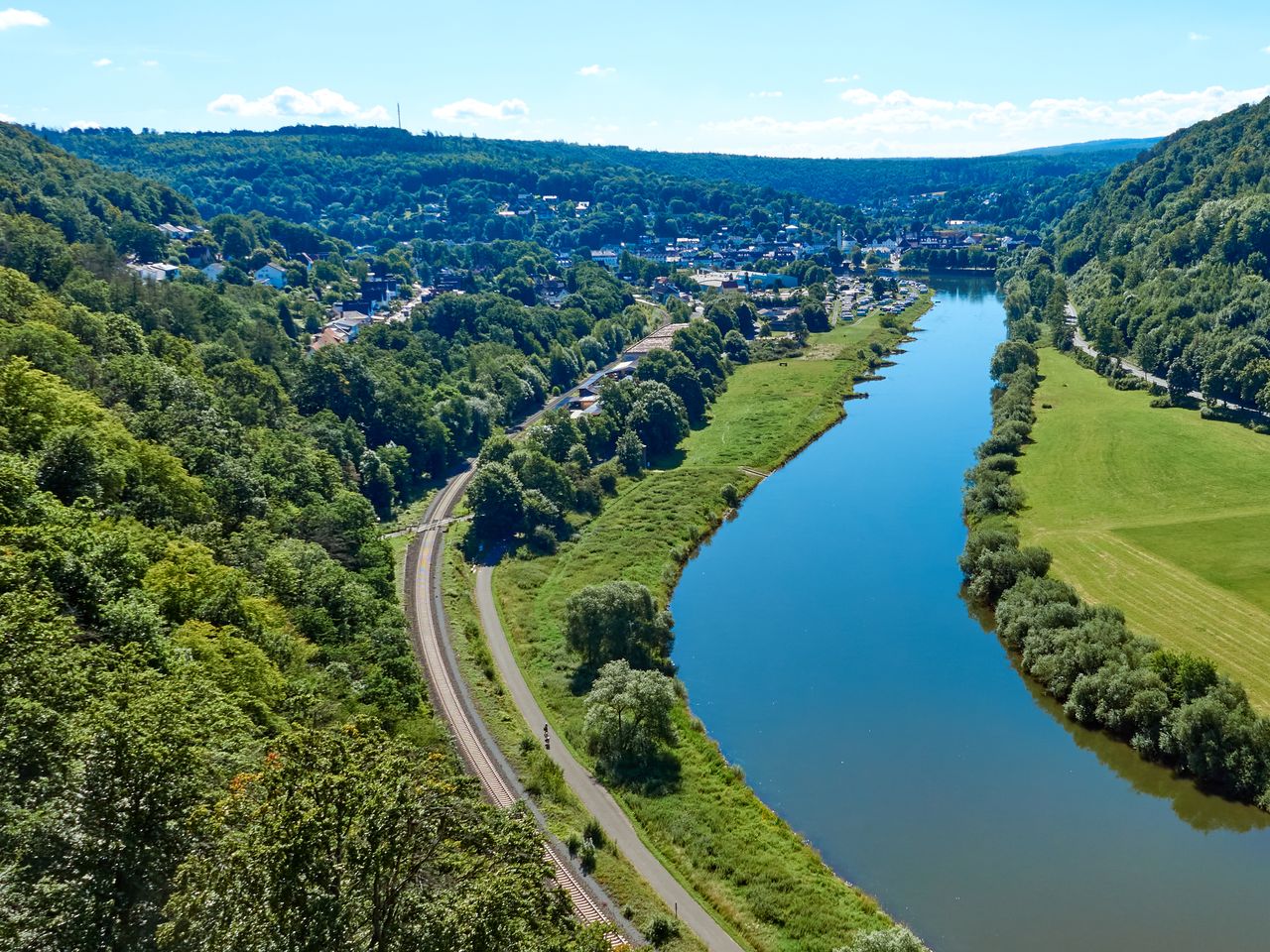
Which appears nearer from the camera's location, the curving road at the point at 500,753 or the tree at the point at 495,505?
the curving road at the point at 500,753

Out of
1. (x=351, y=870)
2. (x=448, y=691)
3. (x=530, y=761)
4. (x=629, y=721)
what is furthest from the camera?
(x=448, y=691)

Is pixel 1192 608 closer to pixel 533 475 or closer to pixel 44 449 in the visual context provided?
pixel 533 475

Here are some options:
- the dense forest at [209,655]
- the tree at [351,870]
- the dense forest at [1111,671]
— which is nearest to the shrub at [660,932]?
the dense forest at [209,655]

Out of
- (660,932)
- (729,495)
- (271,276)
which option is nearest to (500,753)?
(660,932)

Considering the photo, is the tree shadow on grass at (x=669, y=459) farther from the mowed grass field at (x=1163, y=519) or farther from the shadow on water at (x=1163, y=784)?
the shadow on water at (x=1163, y=784)

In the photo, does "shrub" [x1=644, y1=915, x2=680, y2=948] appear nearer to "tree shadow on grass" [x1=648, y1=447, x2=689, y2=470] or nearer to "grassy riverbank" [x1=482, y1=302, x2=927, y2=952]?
"grassy riverbank" [x1=482, y1=302, x2=927, y2=952]

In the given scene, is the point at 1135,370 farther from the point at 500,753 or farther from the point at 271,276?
the point at 271,276
